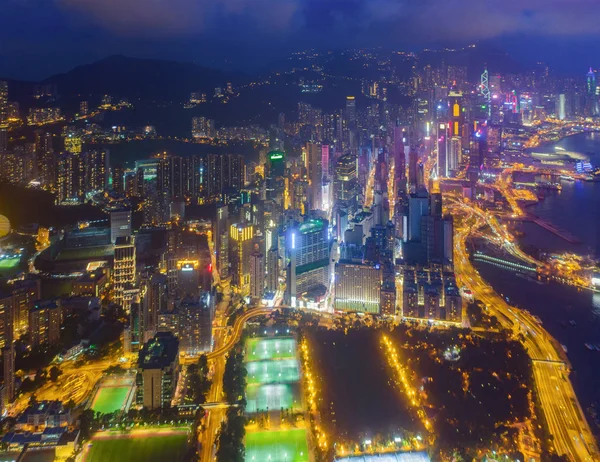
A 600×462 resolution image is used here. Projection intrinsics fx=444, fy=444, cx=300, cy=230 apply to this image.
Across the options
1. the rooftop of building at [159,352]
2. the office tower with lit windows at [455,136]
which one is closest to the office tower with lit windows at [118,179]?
the rooftop of building at [159,352]

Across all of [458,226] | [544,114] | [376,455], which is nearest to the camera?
[376,455]

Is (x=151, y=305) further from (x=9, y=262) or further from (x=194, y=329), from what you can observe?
(x=9, y=262)

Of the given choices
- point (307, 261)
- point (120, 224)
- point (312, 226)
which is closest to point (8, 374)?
point (120, 224)

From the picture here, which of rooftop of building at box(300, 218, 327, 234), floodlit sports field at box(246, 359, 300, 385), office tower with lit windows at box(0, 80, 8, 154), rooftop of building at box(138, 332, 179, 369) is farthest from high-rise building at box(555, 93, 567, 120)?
office tower with lit windows at box(0, 80, 8, 154)

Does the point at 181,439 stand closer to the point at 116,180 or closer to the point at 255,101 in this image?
the point at 116,180

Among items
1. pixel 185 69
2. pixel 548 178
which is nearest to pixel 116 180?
pixel 185 69

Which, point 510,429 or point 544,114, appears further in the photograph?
point 544,114

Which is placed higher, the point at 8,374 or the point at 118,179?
the point at 118,179
